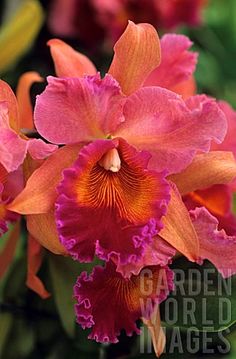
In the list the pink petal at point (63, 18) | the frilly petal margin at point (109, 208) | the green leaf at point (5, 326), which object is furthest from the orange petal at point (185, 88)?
the pink petal at point (63, 18)

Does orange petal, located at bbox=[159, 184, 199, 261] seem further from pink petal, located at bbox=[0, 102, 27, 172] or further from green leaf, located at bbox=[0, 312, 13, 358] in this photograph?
green leaf, located at bbox=[0, 312, 13, 358]

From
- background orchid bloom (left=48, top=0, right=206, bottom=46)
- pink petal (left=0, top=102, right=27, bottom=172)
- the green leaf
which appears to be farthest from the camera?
background orchid bloom (left=48, top=0, right=206, bottom=46)

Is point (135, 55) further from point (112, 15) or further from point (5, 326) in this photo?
point (112, 15)

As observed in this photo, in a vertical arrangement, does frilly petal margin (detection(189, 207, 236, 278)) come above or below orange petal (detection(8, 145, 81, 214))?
below

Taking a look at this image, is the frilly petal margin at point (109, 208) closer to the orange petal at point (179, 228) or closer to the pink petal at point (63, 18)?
the orange petal at point (179, 228)

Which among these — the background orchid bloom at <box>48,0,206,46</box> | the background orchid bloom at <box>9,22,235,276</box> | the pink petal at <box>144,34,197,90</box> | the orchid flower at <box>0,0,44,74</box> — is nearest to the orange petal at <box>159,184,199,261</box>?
the background orchid bloom at <box>9,22,235,276</box>

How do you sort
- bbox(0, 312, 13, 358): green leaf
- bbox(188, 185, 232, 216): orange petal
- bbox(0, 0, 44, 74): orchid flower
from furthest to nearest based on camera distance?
bbox(0, 0, 44, 74): orchid flower → bbox(0, 312, 13, 358): green leaf → bbox(188, 185, 232, 216): orange petal
